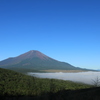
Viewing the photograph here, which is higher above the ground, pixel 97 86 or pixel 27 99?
pixel 97 86

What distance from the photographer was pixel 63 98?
12719 millimetres

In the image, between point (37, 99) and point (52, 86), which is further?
point (37, 99)

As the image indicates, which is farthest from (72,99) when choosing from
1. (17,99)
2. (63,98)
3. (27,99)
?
(17,99)

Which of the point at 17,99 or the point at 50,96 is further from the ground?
the point at 50,96

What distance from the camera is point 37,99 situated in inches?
586

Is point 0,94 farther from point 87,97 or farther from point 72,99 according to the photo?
point 87,97

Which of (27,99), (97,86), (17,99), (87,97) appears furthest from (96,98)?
(17,99)

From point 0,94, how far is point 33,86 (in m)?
3.74

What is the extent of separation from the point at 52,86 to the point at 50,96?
1.00m

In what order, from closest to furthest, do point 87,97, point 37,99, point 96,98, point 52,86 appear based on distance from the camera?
point 96,98, point 87,97, point 52,86, point 37,99

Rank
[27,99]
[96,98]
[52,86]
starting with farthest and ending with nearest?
[27,99]
[52,86]
[96,98]

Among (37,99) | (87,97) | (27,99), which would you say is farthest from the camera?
(27,99)

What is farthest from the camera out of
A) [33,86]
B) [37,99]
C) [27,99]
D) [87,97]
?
[33,86]

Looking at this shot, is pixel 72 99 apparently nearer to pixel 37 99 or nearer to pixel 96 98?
pixel 96 98
